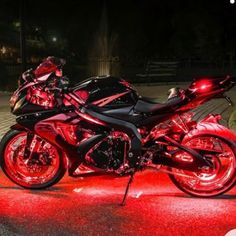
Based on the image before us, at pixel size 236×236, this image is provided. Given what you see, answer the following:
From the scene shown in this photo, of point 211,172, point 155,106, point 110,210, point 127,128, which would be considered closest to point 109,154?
point 127,128

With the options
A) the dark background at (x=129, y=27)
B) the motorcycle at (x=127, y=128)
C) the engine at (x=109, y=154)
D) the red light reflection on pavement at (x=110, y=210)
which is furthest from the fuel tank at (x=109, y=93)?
the dark background at (x=129, y=27)

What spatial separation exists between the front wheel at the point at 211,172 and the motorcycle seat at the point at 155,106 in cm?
43

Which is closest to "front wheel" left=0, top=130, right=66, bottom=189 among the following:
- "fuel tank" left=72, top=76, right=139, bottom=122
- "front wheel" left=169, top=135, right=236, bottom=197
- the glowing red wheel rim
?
the glowing red wheel rim

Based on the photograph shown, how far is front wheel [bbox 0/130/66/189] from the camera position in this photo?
601 cm

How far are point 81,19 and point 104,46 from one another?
10827 mm

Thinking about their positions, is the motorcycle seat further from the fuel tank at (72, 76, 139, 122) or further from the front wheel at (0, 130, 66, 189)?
the front wheel at (0, 130, 66, 189)

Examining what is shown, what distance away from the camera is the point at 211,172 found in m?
5.70

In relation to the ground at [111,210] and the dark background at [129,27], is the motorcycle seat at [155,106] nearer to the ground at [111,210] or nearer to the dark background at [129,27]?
the ground at [111,210]

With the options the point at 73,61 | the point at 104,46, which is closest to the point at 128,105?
the point at 73,61

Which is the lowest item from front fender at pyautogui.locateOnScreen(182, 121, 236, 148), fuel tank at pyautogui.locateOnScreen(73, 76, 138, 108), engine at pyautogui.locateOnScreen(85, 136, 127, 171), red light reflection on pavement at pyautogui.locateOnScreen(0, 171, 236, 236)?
red light reflection on pavement at pyautogui.locateOnScreen(0, 171, 236, 236)

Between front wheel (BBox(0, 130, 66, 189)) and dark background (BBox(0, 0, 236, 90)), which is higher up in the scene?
dark background (BBox(0, 0, 236, 90))

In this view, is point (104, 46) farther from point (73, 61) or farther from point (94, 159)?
point (94, 159)

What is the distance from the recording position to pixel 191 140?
18.5 feet

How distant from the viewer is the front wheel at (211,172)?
560 centimetres
